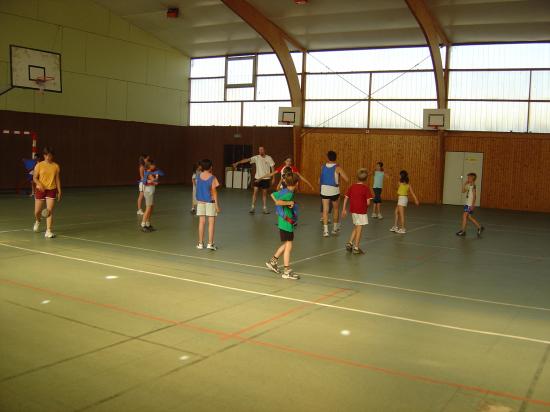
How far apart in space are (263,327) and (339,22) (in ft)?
75.7

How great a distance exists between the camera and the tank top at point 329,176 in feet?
48.4

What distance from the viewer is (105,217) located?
16875 mm

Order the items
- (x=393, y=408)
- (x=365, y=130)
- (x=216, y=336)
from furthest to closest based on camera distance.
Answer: (x=365, y=130), (x=216, y=336), (x=393, y=408)

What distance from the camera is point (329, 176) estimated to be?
48.7 ft

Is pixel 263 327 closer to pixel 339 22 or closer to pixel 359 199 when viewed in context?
pixel 359 199

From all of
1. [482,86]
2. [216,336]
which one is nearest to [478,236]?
[216,336]

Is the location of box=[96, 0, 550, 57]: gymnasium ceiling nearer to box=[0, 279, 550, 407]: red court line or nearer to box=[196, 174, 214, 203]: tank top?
box=[196, 174, 214, 203]: tank top

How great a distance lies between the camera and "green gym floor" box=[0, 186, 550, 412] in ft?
15.4

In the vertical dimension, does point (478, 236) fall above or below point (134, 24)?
below

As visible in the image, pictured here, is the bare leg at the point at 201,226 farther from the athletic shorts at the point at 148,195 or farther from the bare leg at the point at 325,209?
the bare leg at the point at 325,209

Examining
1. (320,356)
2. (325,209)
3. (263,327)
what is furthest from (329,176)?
(320,356)

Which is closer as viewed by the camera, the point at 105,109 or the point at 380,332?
the point at 380,332

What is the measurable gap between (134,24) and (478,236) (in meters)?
23.5

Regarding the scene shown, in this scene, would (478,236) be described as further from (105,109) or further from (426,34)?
(105,109)
